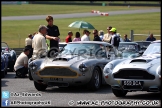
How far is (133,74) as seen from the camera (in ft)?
32.4

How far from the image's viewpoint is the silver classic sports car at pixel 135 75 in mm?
9625

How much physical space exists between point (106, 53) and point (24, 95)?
2925mm

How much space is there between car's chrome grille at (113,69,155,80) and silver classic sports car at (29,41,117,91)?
150 cm

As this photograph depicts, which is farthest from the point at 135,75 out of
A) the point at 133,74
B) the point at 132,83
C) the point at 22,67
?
the point at 22,67

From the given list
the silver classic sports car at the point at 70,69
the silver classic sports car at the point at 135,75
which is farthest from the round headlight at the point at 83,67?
the silver classic sports car at the point at 135,75

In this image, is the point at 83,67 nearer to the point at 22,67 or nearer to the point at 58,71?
the point at 58,71

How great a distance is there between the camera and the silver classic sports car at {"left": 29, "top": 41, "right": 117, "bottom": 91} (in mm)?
11414

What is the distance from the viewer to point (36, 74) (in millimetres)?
11711

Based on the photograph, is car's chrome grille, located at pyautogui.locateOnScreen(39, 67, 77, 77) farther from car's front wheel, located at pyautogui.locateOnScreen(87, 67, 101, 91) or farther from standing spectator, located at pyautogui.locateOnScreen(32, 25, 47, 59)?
standing spectator, located at pyautogui.locateOnScreen(32, 25, 47, 59)

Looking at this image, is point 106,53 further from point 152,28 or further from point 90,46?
point 152,28

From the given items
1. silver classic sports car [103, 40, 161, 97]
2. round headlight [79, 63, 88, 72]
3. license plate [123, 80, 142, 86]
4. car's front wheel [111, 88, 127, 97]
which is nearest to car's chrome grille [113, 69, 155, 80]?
silver classic sports car [103, 40, 161, 97]

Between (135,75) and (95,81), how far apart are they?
6.84 feet

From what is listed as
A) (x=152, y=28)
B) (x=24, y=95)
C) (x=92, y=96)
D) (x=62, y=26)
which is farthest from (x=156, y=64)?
(x=62, y=26)

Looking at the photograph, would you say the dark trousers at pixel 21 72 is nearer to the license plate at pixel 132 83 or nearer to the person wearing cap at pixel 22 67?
the person wearing cap at pixel 22 67
